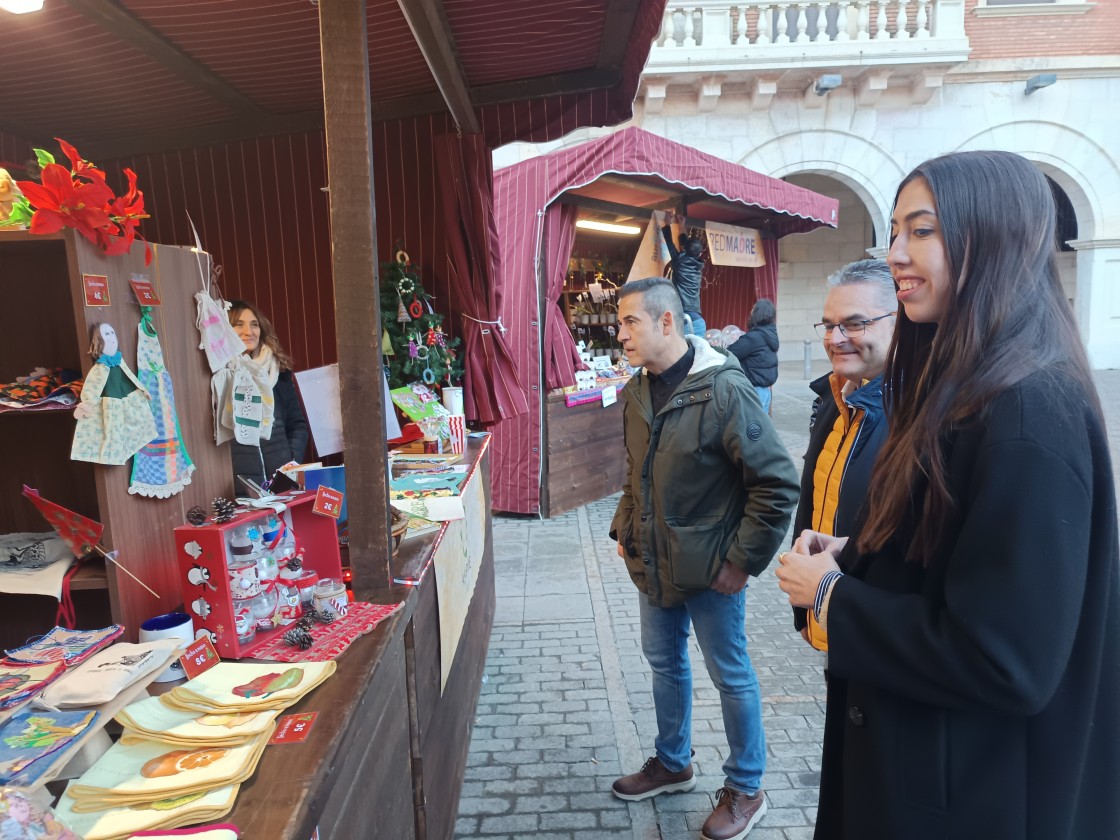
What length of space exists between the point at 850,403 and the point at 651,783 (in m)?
1.75

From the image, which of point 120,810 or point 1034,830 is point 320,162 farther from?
point 1034,830

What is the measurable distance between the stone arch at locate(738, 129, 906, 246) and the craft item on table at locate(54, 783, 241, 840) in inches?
521

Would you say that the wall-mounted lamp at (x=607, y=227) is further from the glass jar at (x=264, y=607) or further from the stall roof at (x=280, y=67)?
the glass jar at (x=264, y=607)

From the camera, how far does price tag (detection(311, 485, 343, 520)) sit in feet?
6.04

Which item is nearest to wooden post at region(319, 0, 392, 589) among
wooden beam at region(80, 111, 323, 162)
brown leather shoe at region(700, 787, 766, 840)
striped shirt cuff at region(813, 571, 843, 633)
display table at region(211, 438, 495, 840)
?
display table at region(211, 438, 495, 840)

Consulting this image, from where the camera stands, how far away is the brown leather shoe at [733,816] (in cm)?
246

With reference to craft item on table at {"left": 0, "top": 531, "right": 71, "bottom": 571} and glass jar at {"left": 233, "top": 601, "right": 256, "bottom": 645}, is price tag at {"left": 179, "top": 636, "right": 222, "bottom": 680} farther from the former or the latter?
craft item on table at {"left": 0, "top": 531, "right": 71, "bottom": 571}

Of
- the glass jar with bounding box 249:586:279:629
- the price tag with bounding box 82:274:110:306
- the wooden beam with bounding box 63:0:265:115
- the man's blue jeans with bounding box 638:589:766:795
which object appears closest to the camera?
the price tag with bounding box 82:274:110:306

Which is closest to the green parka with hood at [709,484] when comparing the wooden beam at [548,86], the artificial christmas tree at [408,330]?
the wooden beam at [548,86]

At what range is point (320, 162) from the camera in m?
4.54

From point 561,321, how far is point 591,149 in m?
1.58

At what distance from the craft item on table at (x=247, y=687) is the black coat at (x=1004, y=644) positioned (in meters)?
1.03

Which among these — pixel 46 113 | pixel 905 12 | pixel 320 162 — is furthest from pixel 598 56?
pixel 905 12

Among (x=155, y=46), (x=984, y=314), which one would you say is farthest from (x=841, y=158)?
(x=984, y=314)
